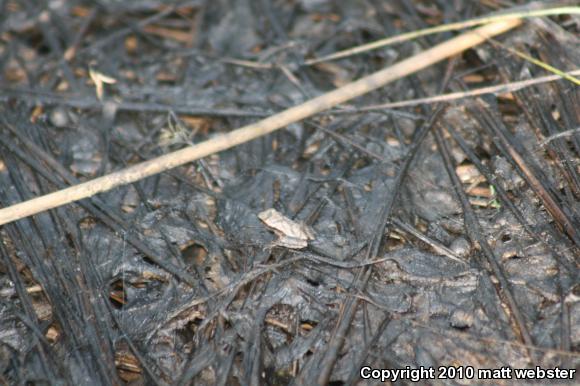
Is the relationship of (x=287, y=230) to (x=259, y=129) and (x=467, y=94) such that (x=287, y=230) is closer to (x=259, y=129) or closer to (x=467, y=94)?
(x=259, y=129)

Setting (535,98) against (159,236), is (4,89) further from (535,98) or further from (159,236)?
(535,98)

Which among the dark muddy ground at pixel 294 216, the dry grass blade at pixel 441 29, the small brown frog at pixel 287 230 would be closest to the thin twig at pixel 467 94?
the dark muddy ground at pixel 294 216

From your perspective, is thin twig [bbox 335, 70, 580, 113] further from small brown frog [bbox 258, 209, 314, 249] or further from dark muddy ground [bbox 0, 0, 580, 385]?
small brown frog [bbox 258, 209, 314, 249]

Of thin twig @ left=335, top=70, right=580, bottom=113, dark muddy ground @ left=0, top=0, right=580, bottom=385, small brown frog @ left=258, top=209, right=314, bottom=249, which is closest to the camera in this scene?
dark muddy ground @ left=0, top=0, right=580, bottom=385

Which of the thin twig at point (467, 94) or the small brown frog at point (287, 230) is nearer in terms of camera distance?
the small brown frog at point (287, 230)

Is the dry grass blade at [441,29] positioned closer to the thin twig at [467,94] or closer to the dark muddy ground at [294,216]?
the dark muddy ground at [294,216]

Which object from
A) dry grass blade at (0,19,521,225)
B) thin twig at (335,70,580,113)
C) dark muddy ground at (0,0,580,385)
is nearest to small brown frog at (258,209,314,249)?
dark muddy ground at (0,0,580,385)
